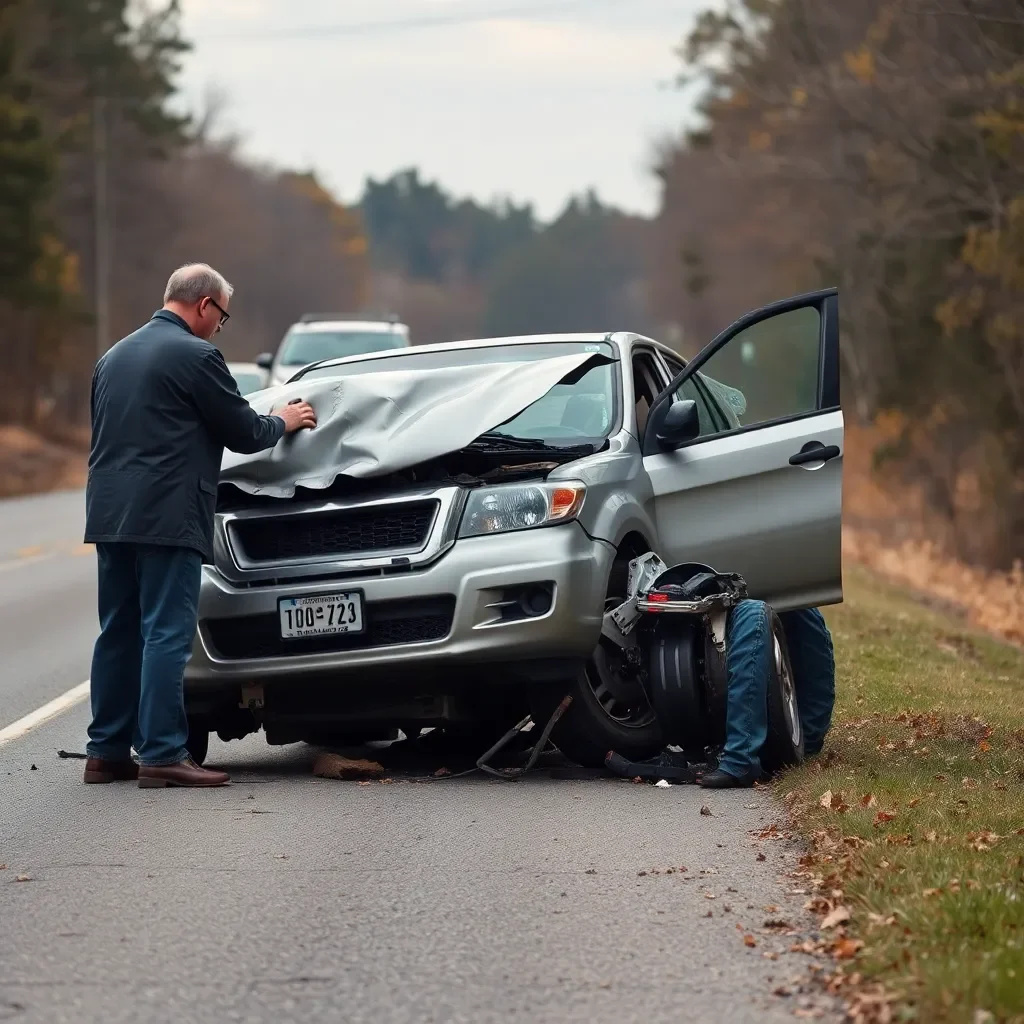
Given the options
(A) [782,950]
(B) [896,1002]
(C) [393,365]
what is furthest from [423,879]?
(C) [393,365]

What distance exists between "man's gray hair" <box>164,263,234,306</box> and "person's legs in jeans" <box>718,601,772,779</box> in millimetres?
2582

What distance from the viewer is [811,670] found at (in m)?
9.15

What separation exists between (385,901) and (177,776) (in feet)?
8.24

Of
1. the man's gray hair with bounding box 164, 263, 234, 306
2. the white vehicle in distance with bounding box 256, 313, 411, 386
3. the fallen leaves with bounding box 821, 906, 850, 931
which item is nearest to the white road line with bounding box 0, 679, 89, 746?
the man's gray hair with bounding box 164, 263, 234, 306

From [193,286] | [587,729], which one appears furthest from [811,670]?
[193,286]

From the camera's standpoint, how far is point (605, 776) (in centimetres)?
862

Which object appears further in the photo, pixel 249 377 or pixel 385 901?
pixel 249 377

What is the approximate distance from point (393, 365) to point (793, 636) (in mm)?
2314

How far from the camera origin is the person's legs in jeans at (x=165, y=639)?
828cm

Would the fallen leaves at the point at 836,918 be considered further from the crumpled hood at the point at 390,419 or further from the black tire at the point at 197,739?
the black tire at the point at 197,739

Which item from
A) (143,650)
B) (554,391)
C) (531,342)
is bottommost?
(143,650)

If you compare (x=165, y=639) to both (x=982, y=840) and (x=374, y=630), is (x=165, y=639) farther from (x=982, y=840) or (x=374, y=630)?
(x=982, y=840)

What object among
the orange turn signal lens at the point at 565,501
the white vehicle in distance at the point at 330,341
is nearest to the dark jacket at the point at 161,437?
the orange turn signal lens at the point at 565,501

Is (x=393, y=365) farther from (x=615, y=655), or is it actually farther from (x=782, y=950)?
(x=782, y=950)
